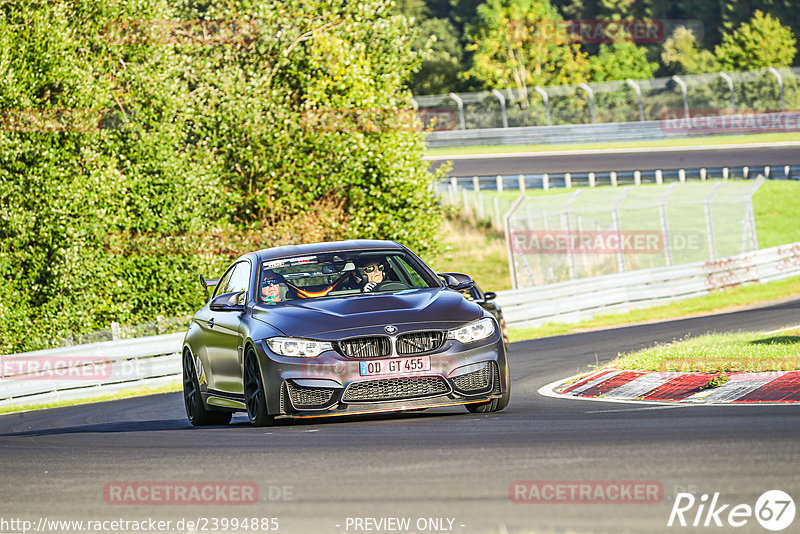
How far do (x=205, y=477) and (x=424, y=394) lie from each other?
249cm

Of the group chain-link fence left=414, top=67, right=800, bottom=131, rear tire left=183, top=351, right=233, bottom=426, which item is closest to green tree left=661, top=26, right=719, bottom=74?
chain-link fence left=414, top=67, right=800, bottom=131

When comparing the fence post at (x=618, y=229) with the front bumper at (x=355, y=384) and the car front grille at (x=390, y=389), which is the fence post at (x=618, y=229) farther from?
the car front grille at (x=390, y=389)

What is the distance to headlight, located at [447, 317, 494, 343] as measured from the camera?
970 cm

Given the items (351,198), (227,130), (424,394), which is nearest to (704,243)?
(351,198)

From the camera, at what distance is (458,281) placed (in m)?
10.9

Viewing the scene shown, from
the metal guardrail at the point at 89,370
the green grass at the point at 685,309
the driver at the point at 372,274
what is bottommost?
the green grass at the point at 685,309

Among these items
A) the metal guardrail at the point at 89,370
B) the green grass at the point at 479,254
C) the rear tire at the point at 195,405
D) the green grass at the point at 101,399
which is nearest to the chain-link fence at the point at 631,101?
the green grass at the point at 479,254

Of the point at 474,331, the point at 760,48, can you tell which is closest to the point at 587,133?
the point at 760,48

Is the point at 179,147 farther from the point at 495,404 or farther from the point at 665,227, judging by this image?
the point at 495,404

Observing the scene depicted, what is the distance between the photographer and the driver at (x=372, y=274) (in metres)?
10.8

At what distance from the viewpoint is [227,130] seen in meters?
29.2

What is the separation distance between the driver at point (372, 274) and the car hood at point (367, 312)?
410mm

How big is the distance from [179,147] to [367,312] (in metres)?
18.8

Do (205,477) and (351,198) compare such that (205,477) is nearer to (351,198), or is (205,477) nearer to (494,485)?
(494,485)
